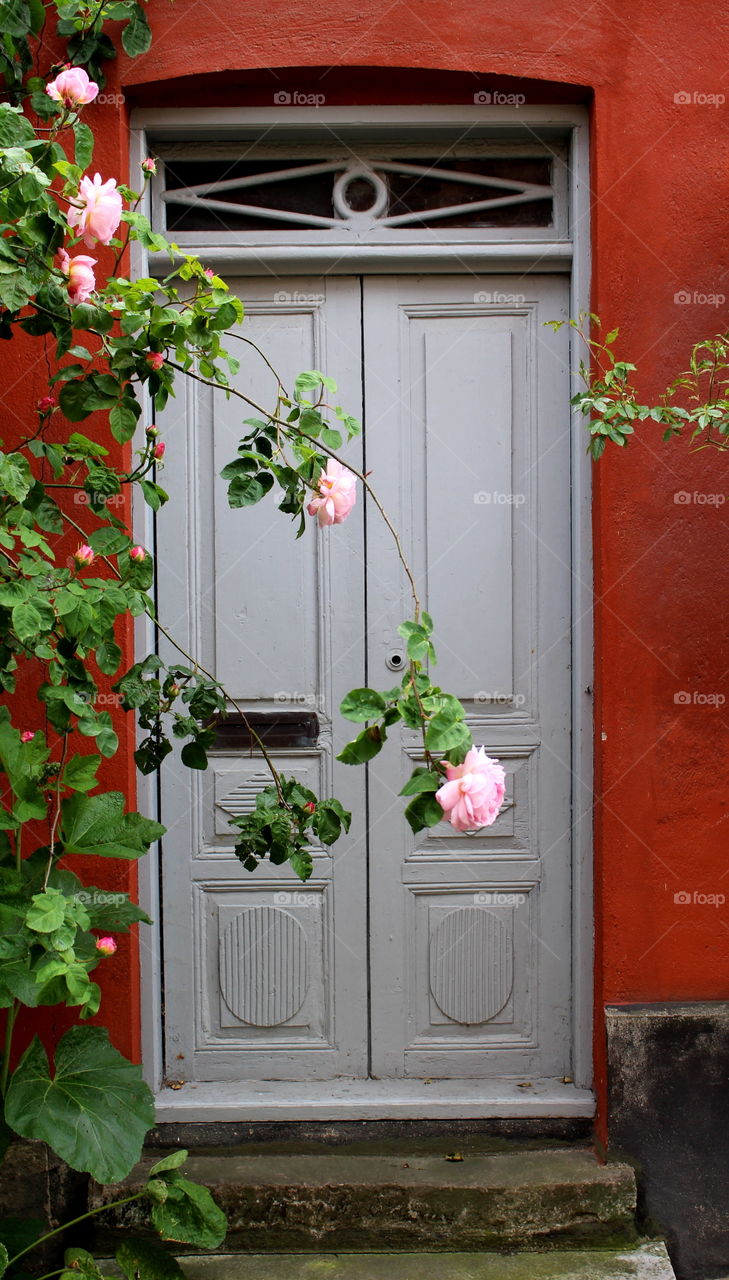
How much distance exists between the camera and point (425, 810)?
75.1 inches

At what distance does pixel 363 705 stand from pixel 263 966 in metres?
2.05

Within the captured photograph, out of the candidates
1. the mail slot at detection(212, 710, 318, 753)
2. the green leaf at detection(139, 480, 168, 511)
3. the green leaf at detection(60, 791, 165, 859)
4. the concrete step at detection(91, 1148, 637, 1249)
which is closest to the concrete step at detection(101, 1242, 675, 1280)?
the concrete step at detection(91, 1148, 637, 1249)

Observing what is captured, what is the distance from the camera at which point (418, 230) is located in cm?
361

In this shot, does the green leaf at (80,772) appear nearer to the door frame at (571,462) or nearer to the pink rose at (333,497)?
the door frame at (571,462)

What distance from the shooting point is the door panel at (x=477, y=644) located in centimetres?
367

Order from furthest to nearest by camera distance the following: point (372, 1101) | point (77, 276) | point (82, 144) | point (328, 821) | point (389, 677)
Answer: point (389, 677) → point (372, 1101) → point (328, 821) → point (82, 144) → point (77, 276)

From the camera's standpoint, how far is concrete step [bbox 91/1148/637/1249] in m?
3.30

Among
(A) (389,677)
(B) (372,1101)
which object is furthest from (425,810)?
(B) (372,1101)

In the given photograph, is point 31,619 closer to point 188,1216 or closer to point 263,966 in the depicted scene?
point 188,1216

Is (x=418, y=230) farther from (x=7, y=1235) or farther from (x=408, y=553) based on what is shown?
(x=7, y=1235)

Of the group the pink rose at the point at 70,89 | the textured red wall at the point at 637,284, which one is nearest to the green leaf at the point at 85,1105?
the textured red wall at the point at 637,284

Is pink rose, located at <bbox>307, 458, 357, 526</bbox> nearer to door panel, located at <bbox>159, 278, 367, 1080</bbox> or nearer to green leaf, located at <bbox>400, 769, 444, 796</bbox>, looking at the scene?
green leaf, located at <bbox>400, 769, 444, 796</bbox>

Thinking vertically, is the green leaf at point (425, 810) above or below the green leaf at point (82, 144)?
below

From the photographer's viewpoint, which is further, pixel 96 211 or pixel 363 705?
pixel 96 211
